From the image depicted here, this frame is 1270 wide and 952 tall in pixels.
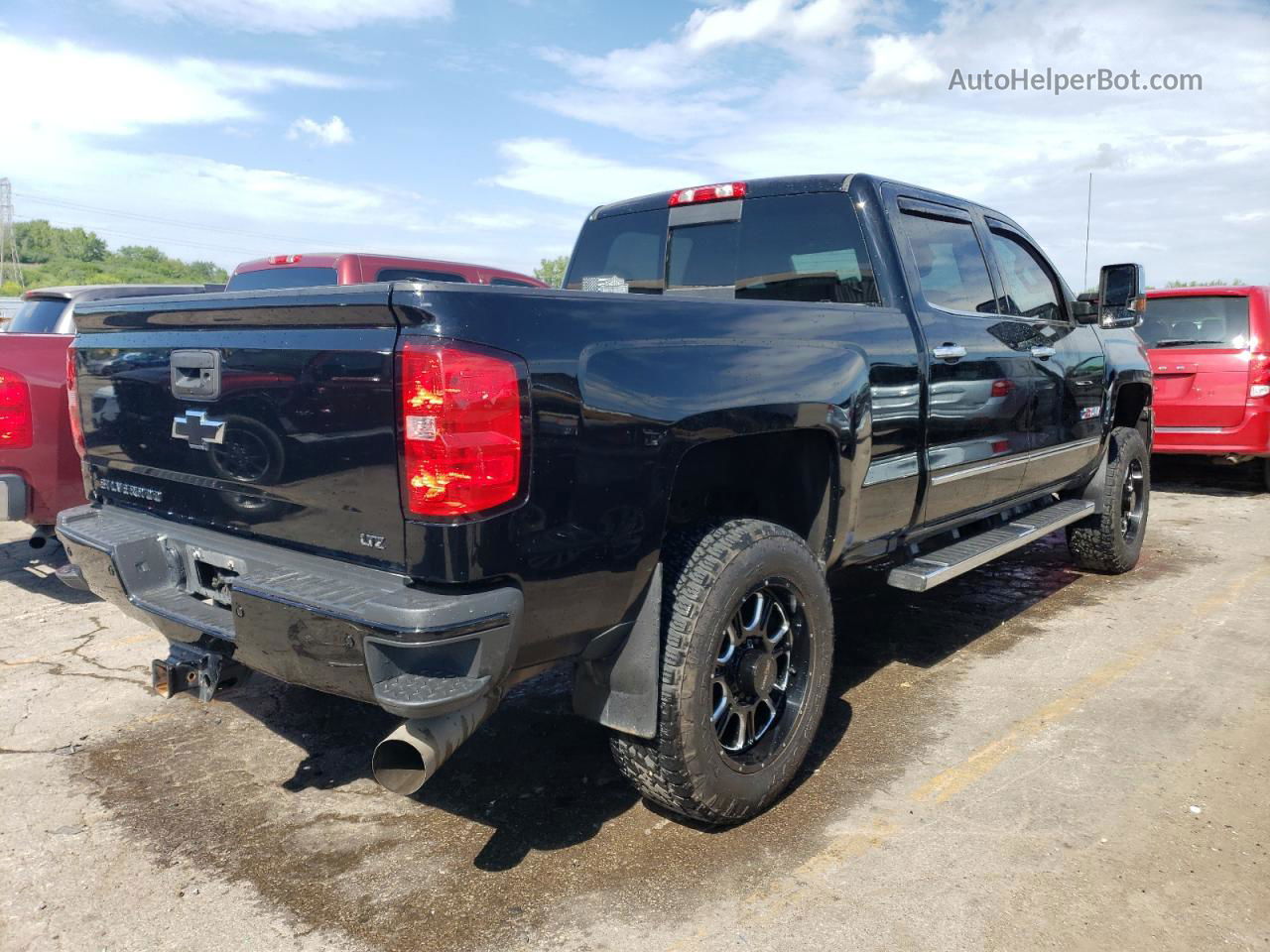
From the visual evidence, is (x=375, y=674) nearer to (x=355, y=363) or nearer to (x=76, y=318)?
(x=355, y=363)

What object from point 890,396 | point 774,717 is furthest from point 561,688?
point 890,396

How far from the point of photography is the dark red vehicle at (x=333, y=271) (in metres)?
7.19

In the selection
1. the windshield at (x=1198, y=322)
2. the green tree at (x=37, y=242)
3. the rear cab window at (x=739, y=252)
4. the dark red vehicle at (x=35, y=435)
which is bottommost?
the dark red vehicle at (x=35, y=435)

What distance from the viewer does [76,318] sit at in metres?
3.22

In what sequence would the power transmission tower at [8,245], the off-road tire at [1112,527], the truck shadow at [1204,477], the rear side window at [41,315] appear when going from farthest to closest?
the power transmission tower at [8,245], the truck shadow at [1204,477], the rear side window at [41,315], the off-road tire at [1112,527]

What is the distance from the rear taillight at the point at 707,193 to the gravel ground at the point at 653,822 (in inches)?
83.7

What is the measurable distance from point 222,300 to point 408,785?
1.38m

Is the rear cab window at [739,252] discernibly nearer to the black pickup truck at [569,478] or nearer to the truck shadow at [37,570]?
the black pickup truck at [569,478]

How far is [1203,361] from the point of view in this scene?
8.28 meters

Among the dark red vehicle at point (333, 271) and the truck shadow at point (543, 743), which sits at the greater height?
the dark red vehicle at point (333, 271)

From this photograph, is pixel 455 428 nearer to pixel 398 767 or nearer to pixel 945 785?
pixel 398 767

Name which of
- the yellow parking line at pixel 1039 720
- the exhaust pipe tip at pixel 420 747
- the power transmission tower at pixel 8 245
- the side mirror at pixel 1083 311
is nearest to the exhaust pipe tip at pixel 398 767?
the exhaust pipe tip at pixel 420 747

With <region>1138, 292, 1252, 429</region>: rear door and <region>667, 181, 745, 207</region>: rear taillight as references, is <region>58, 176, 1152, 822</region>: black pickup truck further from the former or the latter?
<region>1138, 292, 1252, 429</region>: rear door

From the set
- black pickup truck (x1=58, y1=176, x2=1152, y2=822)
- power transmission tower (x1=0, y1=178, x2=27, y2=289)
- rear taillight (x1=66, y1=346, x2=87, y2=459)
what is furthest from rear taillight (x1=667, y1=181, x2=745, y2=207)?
power transmission tower (x1=0, y1=178, x2=27, y2=289)
